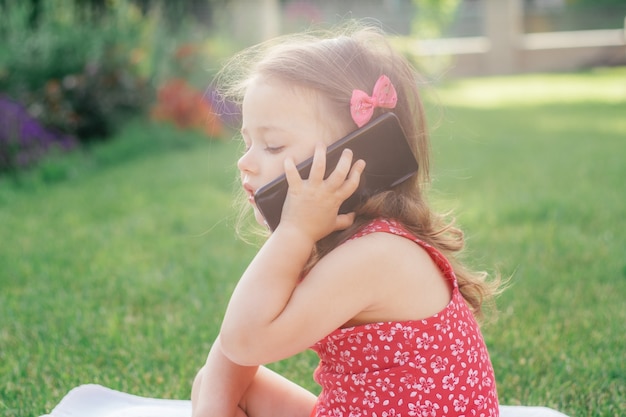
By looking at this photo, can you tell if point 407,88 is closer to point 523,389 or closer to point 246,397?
point 246,397

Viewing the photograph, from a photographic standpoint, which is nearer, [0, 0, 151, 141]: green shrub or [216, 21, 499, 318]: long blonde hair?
[216, 21, 499, 318]: long blonde hair

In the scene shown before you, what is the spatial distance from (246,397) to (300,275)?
0.50 metres

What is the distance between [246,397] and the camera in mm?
2020

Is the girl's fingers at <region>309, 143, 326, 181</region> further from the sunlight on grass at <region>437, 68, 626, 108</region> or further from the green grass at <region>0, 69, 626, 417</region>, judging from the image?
the sunlight on grass at <region>437, 68, 626, 108</region>

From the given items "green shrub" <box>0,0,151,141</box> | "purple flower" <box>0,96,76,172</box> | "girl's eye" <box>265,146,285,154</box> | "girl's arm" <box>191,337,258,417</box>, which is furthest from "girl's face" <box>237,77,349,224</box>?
"green shrub" <box>0,0,151,141</box>

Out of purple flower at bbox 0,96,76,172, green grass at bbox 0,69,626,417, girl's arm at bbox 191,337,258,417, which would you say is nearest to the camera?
girl's arm at bbox 191,337,258,417

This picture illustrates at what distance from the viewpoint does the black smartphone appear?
1609mm

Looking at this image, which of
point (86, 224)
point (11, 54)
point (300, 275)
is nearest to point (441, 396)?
point (300, 275)

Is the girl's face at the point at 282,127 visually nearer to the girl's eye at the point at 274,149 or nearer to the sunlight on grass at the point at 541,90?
the girl's eye at the point at 274,149

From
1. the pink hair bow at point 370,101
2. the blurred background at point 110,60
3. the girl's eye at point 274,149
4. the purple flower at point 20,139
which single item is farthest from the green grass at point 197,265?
the girl's eye at point 274,149

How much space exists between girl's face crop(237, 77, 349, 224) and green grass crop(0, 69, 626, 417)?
30.2 inches

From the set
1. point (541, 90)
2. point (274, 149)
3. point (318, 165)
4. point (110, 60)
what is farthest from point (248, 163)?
point (541, 90)

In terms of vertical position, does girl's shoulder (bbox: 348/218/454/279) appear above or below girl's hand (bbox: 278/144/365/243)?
below

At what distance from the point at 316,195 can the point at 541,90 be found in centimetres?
1242
